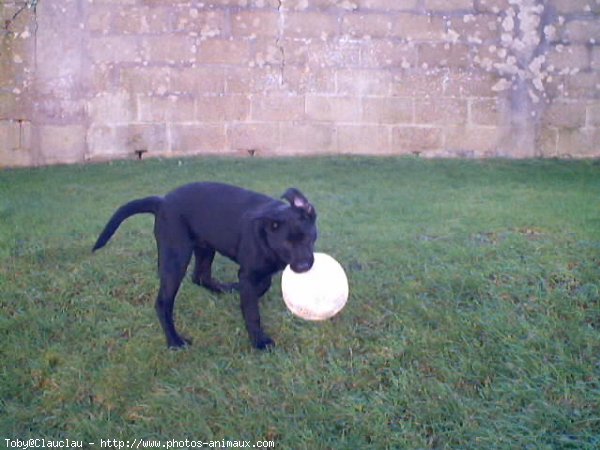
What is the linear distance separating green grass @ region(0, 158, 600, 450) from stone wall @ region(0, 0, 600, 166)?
80.4 inches

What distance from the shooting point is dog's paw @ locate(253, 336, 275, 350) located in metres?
3.71

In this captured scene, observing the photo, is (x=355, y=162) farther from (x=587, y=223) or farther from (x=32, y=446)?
(x=32, y=446)

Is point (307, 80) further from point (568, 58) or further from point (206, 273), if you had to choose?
point (206, 273)

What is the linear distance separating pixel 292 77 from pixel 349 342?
4.50m

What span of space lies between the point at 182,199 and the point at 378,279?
122 cm

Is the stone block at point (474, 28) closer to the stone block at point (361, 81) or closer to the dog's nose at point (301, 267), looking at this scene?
the stone block at point (361, 81)

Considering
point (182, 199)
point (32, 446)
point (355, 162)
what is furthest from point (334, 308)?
point (355, 162)

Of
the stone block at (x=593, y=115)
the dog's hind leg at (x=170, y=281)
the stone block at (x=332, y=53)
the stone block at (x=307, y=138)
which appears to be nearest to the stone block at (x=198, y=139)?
the stone block at (x=307, y=138)

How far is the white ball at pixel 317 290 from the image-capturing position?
365cm

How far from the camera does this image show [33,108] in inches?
303

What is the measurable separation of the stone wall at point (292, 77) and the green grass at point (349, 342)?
2.04 m

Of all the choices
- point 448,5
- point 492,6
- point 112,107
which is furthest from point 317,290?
point 492,6

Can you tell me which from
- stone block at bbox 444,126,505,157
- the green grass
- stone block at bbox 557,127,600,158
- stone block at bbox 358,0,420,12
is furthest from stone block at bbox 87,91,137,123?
stone block at bbox 557,127,600,158

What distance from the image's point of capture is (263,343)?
→ 372cm
